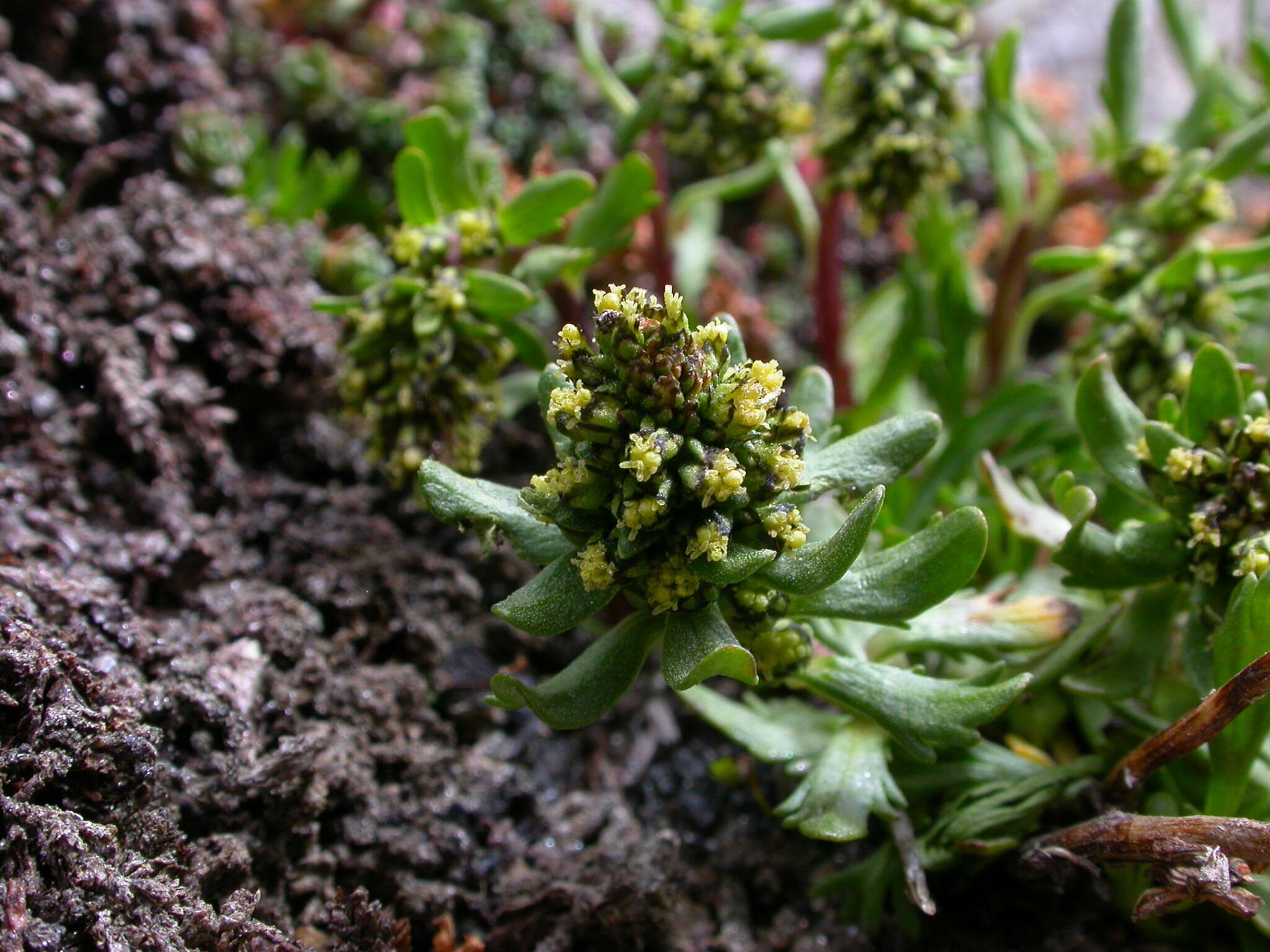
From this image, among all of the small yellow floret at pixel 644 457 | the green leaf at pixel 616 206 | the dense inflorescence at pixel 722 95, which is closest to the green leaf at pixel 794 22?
the dense inflorescence at pixel 722 95

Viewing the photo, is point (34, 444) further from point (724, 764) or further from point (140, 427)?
point (724, 764)

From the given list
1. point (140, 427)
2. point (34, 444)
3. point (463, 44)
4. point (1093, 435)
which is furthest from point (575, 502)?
point (463, 44)

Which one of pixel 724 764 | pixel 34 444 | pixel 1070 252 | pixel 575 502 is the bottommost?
pixel 724 764

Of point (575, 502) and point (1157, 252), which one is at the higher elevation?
point (1157, 252)

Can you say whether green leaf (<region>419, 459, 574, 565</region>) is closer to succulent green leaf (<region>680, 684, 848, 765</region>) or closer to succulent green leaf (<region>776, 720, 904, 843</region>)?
succulent green leaf (<region>680, 684, 848, 765</region>)

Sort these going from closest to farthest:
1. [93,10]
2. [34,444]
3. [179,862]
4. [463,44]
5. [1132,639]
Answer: [179,862] → [1132,639] → [34,444] → [93,10] → [463,44]
